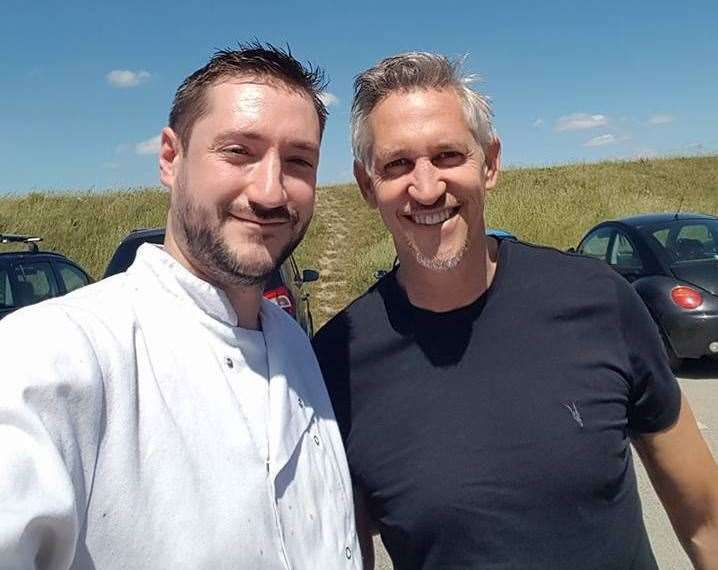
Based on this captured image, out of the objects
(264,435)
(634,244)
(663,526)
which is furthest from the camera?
(634,244)

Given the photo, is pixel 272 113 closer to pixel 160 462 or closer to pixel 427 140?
pixel 427 140

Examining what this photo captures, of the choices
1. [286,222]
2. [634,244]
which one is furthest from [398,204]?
[634,244]

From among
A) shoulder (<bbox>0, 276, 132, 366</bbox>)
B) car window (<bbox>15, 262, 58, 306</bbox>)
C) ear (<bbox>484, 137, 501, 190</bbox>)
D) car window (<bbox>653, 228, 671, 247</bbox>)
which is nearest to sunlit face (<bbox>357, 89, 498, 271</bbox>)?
ear (<bbox>484, 137, 501, 190</bbox>)

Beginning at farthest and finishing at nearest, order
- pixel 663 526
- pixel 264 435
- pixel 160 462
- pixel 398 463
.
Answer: pixel 663 526 → pixel 398 463 → pixel 264 435 → pixel 160 462

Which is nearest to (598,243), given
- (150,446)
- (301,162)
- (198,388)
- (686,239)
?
(686,239)

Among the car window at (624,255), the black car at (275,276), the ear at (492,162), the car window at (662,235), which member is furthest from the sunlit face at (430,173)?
the car window at (662,235)

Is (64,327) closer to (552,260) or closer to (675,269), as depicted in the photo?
(552,260)

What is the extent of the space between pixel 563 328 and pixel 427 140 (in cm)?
64

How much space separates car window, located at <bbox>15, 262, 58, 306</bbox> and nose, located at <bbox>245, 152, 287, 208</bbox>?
6.01 meters

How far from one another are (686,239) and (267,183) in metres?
7.61

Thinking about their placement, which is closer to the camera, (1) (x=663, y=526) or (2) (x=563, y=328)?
(2) (x=563, y=328)

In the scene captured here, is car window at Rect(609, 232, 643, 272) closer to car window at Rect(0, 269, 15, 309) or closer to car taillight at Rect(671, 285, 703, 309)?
car taillight at Rect(671, 285, 703, 309)

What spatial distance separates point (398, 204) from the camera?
77.2 inches

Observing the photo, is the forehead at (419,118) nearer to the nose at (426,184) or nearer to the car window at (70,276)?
the nose at (426,184)
